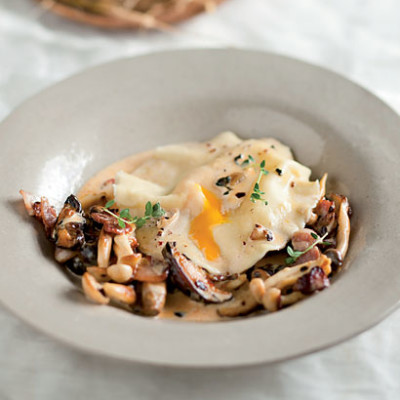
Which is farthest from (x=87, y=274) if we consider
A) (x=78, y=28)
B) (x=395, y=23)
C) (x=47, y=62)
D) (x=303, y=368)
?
(x=395, y=23)

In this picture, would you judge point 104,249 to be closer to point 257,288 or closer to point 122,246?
point 122,246

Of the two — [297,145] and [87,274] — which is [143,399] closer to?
[87,274]

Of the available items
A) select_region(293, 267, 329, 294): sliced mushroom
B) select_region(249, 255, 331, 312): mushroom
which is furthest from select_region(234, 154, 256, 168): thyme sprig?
select_region(293, 267, 329, 294): sliced mushroom

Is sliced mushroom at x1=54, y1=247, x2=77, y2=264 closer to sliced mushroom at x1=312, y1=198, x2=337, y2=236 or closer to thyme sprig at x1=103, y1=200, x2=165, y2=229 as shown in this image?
thyme sprig at x1=103, y1=200, x2=165, y2=229

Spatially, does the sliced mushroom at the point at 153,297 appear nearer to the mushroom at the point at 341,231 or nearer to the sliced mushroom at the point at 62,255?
the sliced mushroom at the point at 62,255

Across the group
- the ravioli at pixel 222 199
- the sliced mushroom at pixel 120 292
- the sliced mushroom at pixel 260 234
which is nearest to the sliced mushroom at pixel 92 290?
the sliced mushroom at pixel 120 292
